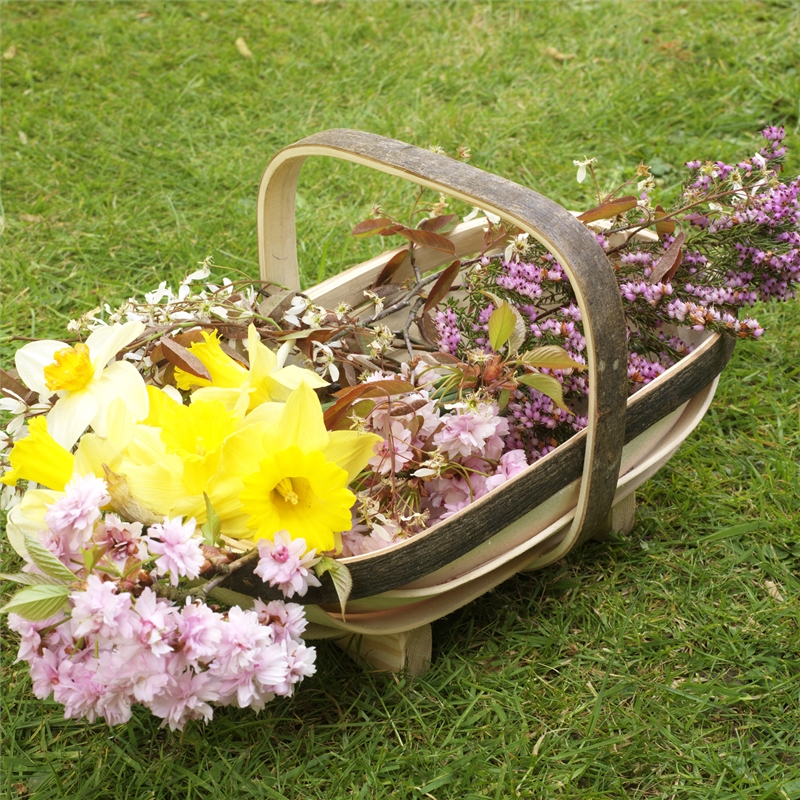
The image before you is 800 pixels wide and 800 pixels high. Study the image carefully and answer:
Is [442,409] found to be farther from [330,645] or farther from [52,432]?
[52,432]

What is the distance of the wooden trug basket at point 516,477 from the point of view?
1.05 m

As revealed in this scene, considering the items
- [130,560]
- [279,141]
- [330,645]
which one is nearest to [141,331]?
[130,560]

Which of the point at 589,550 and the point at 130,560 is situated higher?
the point at 130,560

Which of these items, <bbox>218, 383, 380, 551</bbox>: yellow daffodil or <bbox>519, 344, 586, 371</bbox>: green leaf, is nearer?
<bbox>218, 383, 380, 551</bbox>: yellow daffodil

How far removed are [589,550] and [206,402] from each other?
0.70 metres

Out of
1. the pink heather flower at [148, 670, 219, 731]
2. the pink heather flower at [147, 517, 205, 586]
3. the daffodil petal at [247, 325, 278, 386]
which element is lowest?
the pink heather flower at [148, 670, 219, 731]

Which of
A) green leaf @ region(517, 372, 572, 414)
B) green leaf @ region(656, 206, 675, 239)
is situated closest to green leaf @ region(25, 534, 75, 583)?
green leaf @ region(517, 372, 572, 414)

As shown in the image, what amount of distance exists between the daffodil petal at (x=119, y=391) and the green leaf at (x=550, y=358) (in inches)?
18.7

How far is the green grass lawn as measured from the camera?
45.7 inches

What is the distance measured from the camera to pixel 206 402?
3.35ft

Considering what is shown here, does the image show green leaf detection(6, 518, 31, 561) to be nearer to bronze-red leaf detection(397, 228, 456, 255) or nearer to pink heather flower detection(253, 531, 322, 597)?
pink heather flower detection(253, 531, 322, 597)

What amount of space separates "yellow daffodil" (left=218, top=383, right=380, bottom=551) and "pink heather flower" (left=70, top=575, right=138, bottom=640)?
6.6 inches

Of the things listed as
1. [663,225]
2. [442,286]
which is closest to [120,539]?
[442,286]

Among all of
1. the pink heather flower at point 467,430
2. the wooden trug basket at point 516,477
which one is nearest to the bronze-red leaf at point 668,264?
the wooden trug basket at point 516,477
